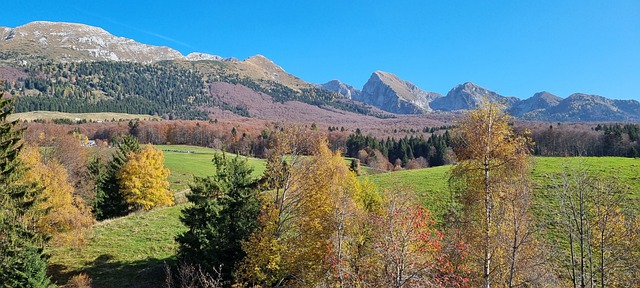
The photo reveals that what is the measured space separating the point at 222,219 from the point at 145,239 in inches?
624

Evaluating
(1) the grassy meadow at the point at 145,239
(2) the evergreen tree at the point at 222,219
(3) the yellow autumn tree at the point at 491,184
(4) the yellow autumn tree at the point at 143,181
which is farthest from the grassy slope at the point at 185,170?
A: (3) the yellow autumn tree at the point at 491,184

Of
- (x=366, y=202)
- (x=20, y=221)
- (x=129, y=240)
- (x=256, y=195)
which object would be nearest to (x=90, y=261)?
(x=129, y=240)

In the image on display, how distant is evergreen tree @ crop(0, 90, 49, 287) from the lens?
2431cm

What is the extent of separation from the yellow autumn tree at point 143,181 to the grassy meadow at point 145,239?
407 cm

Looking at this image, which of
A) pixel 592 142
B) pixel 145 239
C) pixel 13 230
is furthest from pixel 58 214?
pixel 592 142

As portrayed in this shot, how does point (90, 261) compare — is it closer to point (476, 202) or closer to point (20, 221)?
point (20, 221)

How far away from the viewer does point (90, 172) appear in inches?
2452

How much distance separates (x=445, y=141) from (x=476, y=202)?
131 meters

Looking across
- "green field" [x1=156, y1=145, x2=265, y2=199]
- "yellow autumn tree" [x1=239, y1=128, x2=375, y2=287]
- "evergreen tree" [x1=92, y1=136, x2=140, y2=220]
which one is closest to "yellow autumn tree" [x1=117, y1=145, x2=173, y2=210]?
"evergreen tree" [x1=92, y1=136, x2=140, y2=220]

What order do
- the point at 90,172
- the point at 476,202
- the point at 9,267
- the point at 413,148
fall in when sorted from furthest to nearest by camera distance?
the point at 413,148 < the point at 90,172 < the point at 9,267 < the point at 476,202

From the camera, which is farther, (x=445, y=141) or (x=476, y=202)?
(x=445, y=141)

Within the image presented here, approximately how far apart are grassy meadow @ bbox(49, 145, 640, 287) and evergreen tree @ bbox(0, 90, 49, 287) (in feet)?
23.1

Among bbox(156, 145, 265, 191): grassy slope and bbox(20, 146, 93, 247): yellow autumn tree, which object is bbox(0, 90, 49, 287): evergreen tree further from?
bbox(156, 145, 265, 191): grassy slope

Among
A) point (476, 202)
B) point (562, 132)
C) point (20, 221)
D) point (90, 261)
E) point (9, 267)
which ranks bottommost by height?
point (90, 261)
